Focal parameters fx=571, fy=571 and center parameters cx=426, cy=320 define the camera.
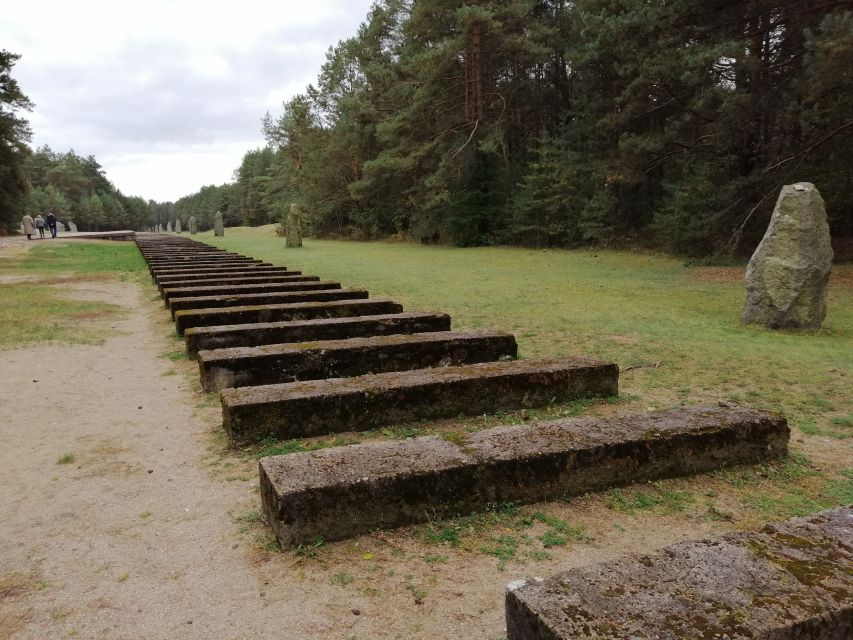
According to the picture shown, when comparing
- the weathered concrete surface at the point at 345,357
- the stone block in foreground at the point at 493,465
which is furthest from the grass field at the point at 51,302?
the stone block in foreground at the point at 493,465

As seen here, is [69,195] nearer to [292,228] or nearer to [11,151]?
[11,151]

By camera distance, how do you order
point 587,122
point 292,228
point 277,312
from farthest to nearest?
point 292,228
point 587,122
point 277,312

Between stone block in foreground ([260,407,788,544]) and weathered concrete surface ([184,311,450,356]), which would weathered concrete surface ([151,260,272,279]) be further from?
stone block in foreground ([260,407,788,544])

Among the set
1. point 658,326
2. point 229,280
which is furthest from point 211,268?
point 658,326

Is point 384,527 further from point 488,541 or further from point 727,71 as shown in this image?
point 727,71

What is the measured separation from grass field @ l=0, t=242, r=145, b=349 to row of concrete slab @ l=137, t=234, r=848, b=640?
261 centimetres

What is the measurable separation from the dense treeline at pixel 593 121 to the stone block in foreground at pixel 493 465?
11340mm

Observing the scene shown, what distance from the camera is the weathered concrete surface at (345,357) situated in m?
4.66

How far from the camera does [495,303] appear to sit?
9688 mm

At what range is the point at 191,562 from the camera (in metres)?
2.34

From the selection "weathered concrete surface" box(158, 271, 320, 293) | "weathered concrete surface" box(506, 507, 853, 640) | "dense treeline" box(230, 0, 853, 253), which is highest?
"dense treeline" box(230, 0, 853, 253)

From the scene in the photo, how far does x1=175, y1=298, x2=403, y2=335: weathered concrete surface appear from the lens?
6918mm

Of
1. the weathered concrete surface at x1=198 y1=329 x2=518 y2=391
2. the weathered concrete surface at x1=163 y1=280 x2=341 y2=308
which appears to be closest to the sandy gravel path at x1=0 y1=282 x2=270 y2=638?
the weathered concrete surface at x1=198 y1=329 x2=518 y2=391

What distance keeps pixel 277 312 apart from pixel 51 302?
17.7ft
